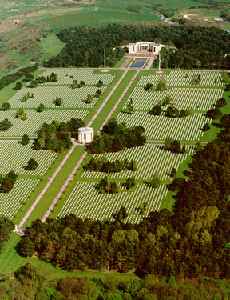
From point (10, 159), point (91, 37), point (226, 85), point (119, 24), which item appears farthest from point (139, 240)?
point (119, 24)

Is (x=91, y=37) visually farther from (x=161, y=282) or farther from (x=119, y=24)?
(x=161, y=282)

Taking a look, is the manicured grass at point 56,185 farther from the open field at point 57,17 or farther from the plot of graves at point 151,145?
the open field at point 57,17

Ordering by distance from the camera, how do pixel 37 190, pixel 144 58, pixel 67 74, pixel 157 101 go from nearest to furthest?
pixel 37 190 → pixel 157 101 → pixel 67 74 → pixel 144 58

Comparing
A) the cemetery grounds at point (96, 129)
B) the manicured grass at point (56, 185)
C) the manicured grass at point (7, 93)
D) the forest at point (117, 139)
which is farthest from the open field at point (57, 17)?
the manicured grass at point (56, 185)

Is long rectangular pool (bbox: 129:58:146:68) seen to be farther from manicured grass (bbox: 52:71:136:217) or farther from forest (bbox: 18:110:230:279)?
forest (bbox: 18:110:230:279)

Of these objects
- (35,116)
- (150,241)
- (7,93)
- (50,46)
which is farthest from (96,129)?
(50,46)

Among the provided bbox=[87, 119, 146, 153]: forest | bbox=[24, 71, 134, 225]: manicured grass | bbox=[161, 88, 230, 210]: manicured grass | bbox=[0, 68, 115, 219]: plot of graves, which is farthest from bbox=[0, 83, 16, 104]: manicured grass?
bbox=[161, 88, 230, 210]: manicured grass

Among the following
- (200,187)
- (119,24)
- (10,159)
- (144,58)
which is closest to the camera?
(200,187)
